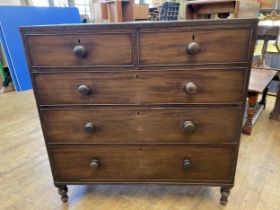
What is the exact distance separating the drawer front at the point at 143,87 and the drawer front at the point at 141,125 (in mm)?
52

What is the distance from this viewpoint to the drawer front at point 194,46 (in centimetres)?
83

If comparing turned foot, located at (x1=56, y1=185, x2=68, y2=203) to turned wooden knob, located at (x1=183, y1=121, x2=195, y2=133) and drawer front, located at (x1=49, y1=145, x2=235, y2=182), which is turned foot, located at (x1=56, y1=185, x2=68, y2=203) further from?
turned wooden knob, located at (x1=183, y1=121, x2=195, y2=133)

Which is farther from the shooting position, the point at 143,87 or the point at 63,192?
the point at 63,192

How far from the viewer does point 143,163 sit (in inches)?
42.7

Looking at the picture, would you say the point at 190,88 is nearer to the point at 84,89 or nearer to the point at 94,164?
the point at 84,89

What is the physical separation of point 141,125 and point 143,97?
14cm

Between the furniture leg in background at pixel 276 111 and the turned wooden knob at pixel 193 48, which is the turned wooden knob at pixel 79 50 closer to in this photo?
the turned wooden knob at pixel 193 48

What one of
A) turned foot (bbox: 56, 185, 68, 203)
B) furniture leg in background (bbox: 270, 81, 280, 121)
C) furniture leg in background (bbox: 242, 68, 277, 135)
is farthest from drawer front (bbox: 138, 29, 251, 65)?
furniture leg in background (bbox: 270, 81, 280, 121)

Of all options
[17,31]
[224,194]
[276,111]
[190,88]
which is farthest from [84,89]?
[17,31]

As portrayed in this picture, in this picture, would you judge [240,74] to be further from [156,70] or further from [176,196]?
[176,196]

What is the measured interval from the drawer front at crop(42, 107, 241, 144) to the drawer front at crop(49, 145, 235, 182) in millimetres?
52

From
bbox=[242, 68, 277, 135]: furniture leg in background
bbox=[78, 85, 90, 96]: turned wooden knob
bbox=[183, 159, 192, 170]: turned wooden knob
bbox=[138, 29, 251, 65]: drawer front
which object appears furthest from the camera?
bbox=[242, 68, 277, 135]: furniture leg in background

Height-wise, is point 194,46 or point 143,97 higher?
point 194,46

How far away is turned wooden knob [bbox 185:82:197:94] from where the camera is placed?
0.89 metres
